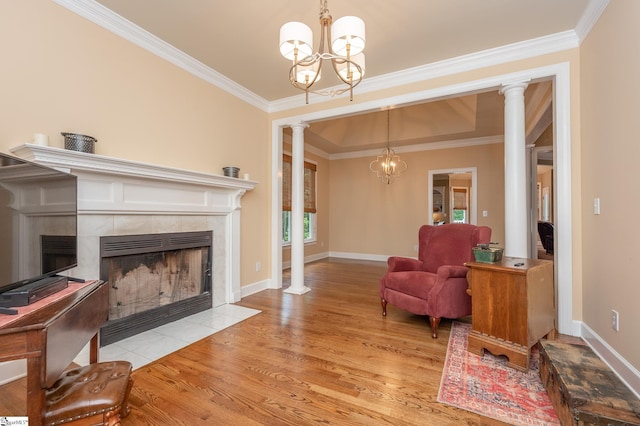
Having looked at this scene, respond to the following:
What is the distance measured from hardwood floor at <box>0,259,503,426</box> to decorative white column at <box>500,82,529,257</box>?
109 centimetres

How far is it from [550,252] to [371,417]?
632 cm

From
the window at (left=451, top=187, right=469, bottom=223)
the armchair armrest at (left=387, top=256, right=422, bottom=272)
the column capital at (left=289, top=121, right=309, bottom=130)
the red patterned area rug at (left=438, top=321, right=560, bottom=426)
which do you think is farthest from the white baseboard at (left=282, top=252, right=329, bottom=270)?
the window at (left=451, top=187, right=469, bottom=223)

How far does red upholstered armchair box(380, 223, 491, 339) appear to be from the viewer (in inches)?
102

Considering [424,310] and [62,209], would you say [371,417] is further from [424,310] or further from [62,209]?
[62,209]

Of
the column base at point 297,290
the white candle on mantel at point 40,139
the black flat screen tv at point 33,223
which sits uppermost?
the white candle on mantel at point 40,139

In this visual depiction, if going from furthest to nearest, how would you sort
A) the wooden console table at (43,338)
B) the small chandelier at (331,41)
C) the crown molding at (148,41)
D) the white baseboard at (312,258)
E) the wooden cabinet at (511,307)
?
the white baseboard at (312,258), the crown molding at (148,41), the wooden cabinet at (511,307), the small chandelier at (331,41), the wooden console table at (43,338)

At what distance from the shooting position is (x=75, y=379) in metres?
1.41

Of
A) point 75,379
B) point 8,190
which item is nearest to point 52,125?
point 8,190

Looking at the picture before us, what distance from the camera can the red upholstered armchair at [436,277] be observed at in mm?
2586

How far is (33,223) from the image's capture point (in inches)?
57.3

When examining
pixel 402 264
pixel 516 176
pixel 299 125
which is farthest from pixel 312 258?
pixel 516 176

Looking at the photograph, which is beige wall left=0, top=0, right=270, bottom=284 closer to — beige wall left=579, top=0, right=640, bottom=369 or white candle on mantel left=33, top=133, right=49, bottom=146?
white candle on mantel left=33, top=133, right=49, bottom=146

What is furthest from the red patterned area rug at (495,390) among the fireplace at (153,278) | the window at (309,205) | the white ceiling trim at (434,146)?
the white ceiling trim at (434,146)

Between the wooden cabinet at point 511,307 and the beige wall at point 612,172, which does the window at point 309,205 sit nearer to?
the wooden cabinet at point 511,307
